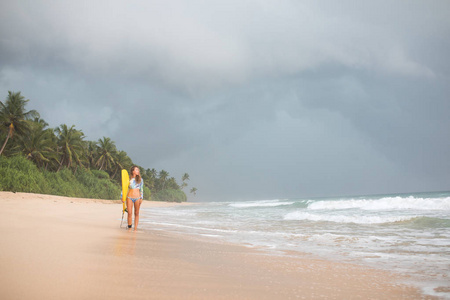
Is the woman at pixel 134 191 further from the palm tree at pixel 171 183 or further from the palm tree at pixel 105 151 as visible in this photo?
the palm tree at pixel 171 183

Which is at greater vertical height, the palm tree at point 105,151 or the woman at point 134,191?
the palm tree at point 105,151

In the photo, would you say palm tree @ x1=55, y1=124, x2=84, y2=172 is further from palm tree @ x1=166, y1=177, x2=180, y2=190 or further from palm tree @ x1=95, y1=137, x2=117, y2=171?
palm tree @ x1=166, y1=177, x2=180, y2=190

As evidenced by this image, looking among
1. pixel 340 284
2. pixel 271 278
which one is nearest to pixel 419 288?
pixel 340 284

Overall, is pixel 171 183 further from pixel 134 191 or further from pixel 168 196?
pixel 134 191

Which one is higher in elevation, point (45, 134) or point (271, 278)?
point (45, 134)

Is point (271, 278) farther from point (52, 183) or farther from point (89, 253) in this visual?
point (52, 183)

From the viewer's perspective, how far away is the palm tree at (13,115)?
1210 inches

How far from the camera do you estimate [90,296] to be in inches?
90.7

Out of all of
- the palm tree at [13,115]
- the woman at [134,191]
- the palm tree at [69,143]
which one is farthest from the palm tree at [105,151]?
the woman at [134,191]

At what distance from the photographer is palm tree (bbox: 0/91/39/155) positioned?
3073 cm

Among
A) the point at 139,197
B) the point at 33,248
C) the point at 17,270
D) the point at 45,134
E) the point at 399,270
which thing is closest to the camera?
the point at 17,270

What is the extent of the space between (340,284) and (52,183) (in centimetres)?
3742

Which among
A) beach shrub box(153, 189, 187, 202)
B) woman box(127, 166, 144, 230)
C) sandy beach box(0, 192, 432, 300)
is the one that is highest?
woman box(127, 166, 144, 230)

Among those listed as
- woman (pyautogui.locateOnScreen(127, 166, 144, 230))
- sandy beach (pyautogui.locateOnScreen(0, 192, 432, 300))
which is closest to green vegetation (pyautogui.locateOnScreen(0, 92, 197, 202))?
woman (pyautogui.locateOnScreen(127, 166, 144, 230))
